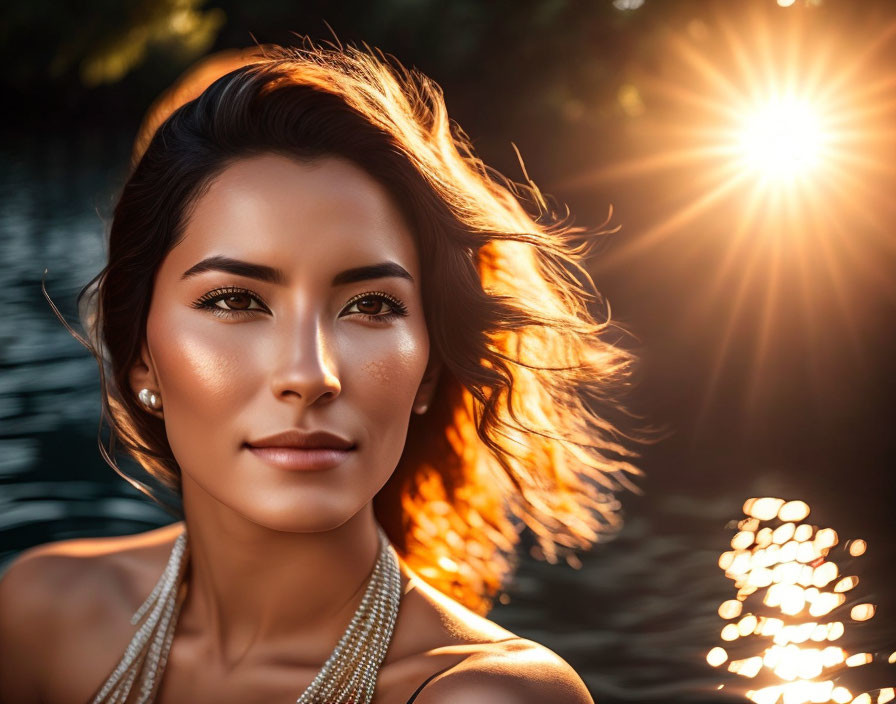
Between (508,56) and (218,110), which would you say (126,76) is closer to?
(508,56)

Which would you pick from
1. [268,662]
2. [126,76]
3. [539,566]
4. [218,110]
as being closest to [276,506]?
[268,662]

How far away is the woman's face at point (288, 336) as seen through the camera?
69.1 inches

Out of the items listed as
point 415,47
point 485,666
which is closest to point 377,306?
point 485,666

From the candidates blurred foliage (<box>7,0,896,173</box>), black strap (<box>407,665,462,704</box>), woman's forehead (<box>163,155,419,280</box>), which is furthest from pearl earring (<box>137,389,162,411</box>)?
blurred foliage (<box>7,0,896,173</box>)

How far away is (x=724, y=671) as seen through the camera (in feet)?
8.63

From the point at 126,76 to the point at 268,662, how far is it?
1335cm

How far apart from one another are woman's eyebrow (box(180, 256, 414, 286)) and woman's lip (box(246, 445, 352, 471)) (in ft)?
0.85

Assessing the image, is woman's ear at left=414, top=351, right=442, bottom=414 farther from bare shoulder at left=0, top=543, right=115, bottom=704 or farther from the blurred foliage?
the blurred foliage

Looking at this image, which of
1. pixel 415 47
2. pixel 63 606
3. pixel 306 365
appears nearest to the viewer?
pixel 306 365

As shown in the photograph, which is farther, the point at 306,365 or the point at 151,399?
the point at 151,399

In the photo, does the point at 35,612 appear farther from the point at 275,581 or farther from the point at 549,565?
the point at 549,565

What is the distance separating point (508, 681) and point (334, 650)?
14.4 inches

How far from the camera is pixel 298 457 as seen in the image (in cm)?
174

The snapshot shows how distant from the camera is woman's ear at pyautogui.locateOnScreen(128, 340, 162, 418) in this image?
6.67ft
